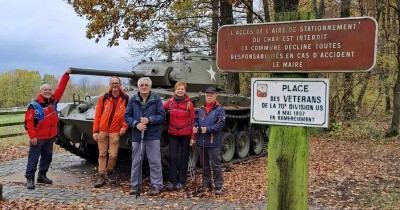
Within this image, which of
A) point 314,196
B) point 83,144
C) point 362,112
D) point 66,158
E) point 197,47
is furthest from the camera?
point 197,47

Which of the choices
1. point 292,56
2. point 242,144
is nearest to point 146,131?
point 292,56

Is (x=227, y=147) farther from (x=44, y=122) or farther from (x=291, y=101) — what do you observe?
(x=291, y=101)

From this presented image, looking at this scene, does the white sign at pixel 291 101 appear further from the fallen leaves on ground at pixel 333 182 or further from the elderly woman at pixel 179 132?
the elderly woman at pixel 179 132

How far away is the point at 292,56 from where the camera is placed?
12.9 ft

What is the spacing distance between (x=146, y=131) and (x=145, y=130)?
0.15 feet

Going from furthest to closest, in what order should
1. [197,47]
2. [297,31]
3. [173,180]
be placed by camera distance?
[197,47] → [173,180] → [297,31]

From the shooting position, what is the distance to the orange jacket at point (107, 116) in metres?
8.41

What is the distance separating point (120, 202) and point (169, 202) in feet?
2.54

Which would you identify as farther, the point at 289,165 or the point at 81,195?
the point at 81,195

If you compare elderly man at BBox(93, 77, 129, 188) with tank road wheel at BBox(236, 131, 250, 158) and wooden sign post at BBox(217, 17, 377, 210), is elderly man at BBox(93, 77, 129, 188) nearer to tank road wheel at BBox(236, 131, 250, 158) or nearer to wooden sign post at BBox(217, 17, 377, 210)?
tank road wheel at BBox(236, 131, 250, 158)

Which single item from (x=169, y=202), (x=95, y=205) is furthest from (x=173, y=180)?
(x=95, y=205)

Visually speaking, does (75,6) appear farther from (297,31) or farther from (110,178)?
(297,31)

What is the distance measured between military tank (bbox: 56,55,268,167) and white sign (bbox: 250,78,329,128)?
4.99 metres

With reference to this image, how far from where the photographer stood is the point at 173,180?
27.5ft
